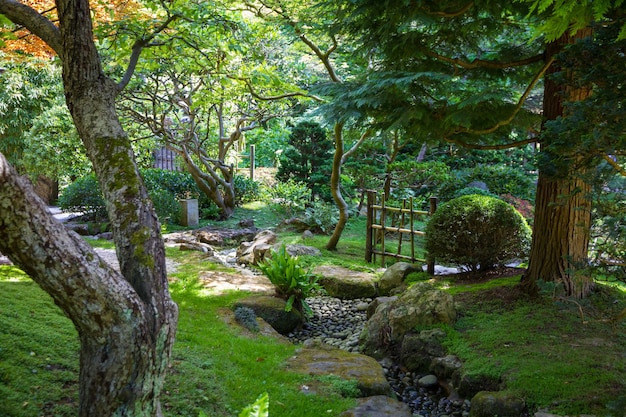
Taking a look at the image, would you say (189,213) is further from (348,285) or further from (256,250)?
(348,285)

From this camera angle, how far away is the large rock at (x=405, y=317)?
203 inches

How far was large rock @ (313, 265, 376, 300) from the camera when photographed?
285 inches

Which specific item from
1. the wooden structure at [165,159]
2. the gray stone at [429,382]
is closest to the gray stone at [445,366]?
the gray stone at [429,382]

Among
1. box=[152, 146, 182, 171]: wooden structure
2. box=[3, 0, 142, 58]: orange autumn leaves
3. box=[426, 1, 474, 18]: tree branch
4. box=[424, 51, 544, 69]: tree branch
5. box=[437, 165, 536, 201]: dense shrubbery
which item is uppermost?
box=[3, 0, 142, 58]: orange autumn leaves

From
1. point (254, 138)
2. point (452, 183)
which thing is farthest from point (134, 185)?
point (254, 138)

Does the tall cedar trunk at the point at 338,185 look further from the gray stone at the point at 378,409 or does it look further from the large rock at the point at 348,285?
the gray stone at the point at 378,409

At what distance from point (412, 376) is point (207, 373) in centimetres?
199

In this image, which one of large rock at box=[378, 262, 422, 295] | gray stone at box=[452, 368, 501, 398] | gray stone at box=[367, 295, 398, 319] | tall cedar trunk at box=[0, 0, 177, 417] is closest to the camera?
tall cedar trunk at box=[0, 0, 177, 417]

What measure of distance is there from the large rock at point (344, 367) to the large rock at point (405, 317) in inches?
29.8

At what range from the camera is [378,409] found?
350 cm

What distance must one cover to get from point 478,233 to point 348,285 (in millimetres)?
1949

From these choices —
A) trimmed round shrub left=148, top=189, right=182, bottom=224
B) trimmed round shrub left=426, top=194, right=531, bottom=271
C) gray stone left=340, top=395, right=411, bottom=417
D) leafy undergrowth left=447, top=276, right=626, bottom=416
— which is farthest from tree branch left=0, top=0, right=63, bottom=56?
trimmed round shrub left=148, top=189, right=182, bottom=224

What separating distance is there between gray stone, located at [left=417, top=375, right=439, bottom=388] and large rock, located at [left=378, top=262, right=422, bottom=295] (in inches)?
102

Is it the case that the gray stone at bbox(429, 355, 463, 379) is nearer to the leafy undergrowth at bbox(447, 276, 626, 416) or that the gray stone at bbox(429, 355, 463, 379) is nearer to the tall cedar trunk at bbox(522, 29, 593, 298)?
the leafy undergrowth at bbox(447, 276, 626, 416)
